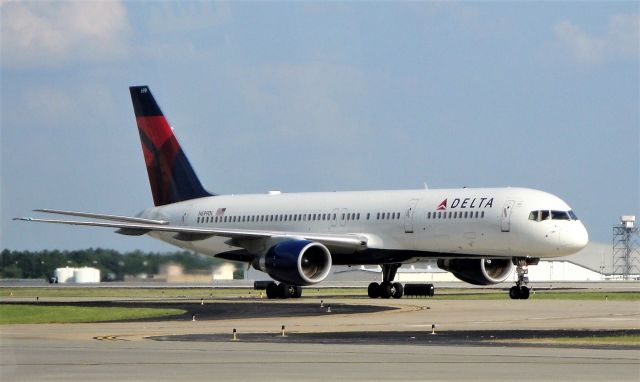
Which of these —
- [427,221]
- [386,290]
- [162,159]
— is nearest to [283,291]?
[386,290]

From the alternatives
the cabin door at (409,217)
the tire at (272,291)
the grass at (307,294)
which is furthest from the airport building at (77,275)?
the cabin door at (409,217)

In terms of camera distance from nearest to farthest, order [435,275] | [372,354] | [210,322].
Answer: [372,354] → [210,322] → [435,275]

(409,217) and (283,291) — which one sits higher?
(409,217)

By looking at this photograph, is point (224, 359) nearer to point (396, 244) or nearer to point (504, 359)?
point (504, 359)

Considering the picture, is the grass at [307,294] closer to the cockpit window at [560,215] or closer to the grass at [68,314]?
the cockpit window at [560,215]

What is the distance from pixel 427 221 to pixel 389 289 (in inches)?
142

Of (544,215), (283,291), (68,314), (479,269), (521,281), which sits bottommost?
(68,314)

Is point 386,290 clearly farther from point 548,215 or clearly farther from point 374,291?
point 548,215

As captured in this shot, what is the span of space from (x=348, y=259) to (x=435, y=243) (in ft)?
16.2

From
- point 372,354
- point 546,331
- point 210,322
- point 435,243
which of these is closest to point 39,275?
point 435,243

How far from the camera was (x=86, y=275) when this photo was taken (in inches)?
2692

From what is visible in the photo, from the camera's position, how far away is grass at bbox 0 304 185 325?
132ft

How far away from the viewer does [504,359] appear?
24.9m

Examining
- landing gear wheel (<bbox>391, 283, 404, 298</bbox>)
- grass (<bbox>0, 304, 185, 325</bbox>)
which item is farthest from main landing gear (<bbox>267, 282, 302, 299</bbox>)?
grass (<bbox>0, 304, 185, 325</bbox>)
